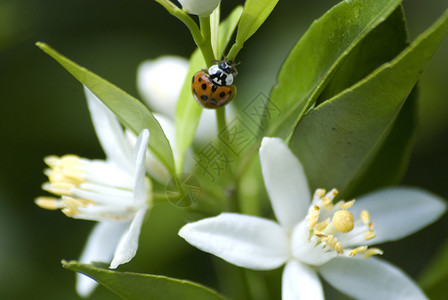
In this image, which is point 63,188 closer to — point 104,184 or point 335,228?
point 104,184

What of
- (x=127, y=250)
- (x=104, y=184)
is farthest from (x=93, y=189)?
(x=127, y=250)

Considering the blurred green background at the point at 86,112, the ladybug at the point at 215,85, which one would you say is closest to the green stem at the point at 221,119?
the ladybug at the point at 215,85

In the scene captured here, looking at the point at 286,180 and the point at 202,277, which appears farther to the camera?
the point at 202,277

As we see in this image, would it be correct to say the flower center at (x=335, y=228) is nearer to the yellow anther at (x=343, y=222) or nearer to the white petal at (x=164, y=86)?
the yellow anther at (x=343, y=222)

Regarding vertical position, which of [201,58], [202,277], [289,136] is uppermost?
[201,58]

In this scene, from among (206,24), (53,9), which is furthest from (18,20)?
(206,24)

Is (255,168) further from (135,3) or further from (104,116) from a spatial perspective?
(135,3)

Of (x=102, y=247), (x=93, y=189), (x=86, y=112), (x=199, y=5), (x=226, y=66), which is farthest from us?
(x=86, y=112)

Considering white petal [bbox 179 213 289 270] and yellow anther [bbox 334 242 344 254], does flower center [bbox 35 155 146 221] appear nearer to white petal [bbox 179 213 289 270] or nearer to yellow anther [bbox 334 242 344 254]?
white petal [bbox 179 213 289 270]
